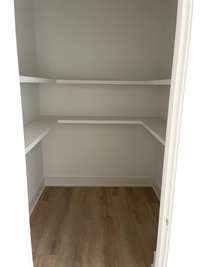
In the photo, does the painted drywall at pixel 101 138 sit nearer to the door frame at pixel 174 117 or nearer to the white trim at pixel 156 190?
the white trim at pixel 156 190

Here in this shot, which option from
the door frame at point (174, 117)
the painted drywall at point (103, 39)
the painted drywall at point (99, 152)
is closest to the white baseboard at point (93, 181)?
the painted drywall at point (99, 152)

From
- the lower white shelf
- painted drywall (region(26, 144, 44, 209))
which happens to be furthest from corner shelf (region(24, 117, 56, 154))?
painted drywall (region(26, 144, 44, 209))

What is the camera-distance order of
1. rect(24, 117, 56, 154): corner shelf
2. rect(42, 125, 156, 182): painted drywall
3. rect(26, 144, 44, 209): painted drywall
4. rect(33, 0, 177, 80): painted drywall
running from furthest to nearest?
rect(42, 125, 156, 182): painted drywall → rect(33, 0, 177, 80): painted drywall → rect(26, 144, 44, 209): painted drywall → rect(24, 117, 56, 154): corner shelf

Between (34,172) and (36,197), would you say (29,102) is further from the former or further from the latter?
(36,197)

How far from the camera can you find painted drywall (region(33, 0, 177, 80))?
91.4 inches

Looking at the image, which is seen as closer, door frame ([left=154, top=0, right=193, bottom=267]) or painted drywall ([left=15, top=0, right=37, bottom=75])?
door frame ([left=154, top=0, right=193, bottom=267])

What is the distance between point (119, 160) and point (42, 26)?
1.77m

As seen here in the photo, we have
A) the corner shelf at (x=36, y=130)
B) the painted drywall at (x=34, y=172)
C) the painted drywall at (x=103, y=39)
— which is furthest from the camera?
the painted drywall at (x=103, y=39)

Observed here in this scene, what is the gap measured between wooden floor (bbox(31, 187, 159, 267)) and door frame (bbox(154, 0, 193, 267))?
2.36 ft

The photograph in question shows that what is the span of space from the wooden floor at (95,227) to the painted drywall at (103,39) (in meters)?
1.38

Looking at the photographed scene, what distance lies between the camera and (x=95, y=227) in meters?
1.99

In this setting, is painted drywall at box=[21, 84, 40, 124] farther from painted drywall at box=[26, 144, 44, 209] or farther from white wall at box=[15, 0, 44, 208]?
A: painted drywall at box=[26, 144, 44, 209]

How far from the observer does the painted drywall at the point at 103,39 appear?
2.32 metres

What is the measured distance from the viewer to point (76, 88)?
98.8 inches
